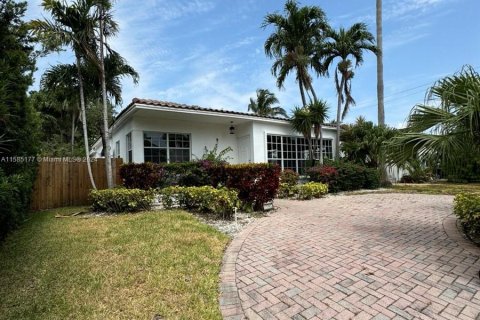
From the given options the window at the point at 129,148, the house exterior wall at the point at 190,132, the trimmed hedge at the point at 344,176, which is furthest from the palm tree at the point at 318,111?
the window at the point at 129,148

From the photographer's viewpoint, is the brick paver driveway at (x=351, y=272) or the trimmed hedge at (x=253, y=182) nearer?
the brick paver driveway at (x=351, y=272)

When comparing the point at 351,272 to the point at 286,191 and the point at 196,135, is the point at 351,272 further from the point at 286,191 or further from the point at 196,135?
the point at 196,135

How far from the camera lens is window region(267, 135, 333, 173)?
530 inches

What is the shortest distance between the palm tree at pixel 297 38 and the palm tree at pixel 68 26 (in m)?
9.54

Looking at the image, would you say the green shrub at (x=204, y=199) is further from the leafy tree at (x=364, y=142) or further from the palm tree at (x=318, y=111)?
the leafy tree at (x=364, y=142)

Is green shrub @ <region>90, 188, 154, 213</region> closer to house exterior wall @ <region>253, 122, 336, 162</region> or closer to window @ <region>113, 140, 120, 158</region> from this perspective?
house exterior wall @ <region>253, 122, 336, 162</region>

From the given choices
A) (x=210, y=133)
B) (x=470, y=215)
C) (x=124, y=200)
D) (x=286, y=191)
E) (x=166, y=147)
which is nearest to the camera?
(x=470, y=215)

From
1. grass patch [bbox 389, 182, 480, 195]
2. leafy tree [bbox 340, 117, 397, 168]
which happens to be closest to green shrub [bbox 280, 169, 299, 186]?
grass patch [bbox 389, 182, 480, 195]

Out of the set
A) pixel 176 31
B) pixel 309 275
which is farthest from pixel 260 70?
pixel 309 275

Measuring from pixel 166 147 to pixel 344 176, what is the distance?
8320mm

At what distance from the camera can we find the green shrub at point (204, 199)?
656 cm

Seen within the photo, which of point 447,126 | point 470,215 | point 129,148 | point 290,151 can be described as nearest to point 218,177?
point 129,148

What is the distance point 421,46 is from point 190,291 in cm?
1638

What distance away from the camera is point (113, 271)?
3.45 metres
